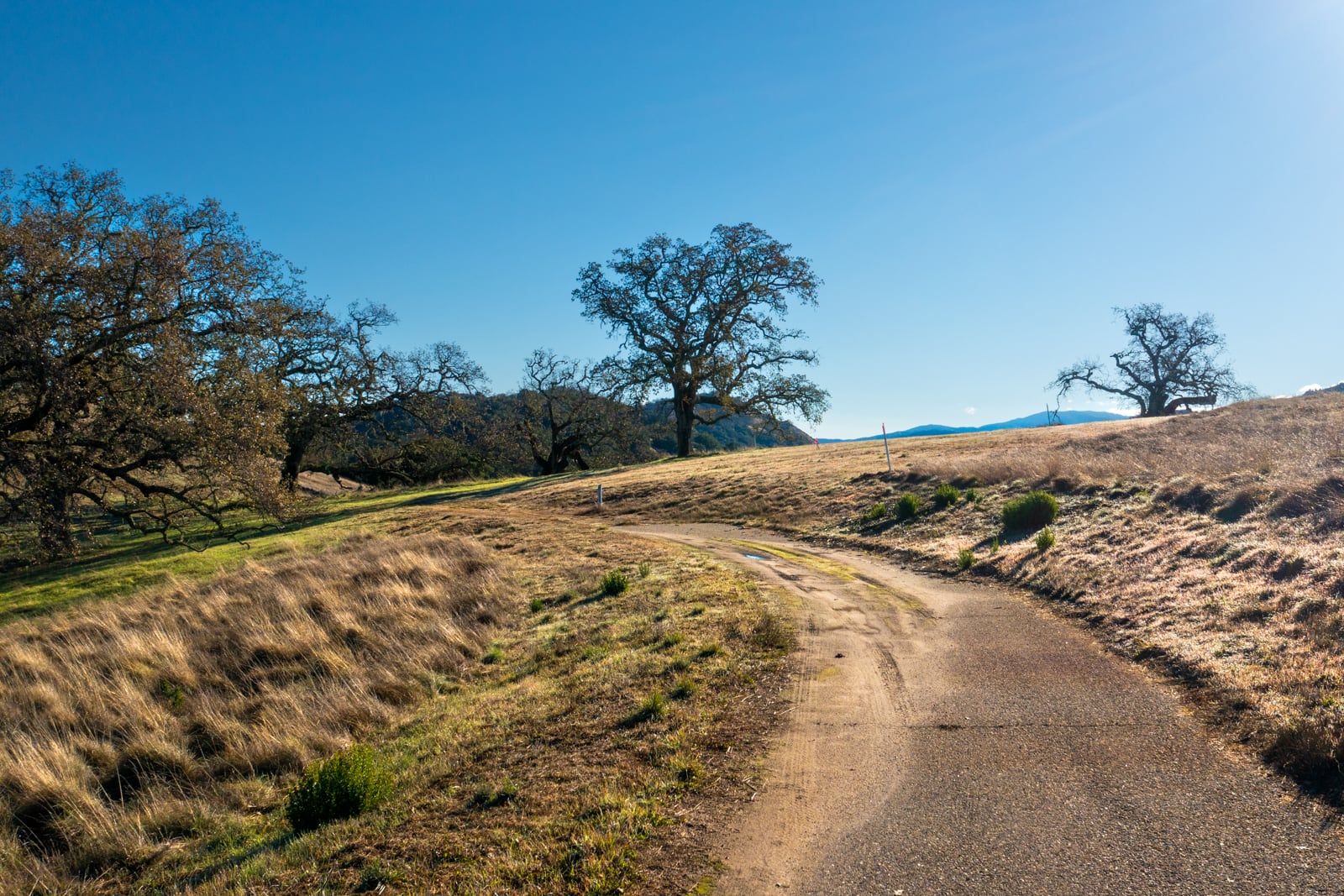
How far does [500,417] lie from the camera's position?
4553 cm

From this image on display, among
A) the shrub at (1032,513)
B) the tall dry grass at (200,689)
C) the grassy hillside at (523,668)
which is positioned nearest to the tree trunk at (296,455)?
the grassy hillside at (523,668)

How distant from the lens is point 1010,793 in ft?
16.0

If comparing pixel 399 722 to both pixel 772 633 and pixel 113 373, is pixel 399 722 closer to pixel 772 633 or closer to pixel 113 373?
pixel 772 633

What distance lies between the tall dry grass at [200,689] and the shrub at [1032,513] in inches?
410

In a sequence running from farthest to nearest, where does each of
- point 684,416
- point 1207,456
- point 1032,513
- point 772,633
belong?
point 684,416
point 1207,456
point 1032,513
point 772,633

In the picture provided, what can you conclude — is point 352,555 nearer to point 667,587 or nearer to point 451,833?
point 667,587

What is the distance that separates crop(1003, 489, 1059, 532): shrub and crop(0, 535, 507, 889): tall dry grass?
34.2 feet

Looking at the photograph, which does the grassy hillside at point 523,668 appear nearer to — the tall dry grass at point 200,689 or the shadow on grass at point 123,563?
the tall dry grass at point 200,689

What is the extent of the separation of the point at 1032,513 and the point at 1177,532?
312cm

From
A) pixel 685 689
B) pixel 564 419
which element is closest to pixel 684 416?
pixel 564 419

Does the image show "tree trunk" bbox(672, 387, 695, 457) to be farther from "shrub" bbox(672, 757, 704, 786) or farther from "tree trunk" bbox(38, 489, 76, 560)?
"shrub" bbox(672, 757, 704, 786)

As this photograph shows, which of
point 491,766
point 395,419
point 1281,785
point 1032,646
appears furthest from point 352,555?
point 395,419

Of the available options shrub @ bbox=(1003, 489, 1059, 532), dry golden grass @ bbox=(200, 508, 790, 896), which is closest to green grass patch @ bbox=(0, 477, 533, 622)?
dry golden grass @ bbox=(200, 508, 790, 896)

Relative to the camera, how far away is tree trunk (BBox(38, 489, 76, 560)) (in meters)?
14.6
